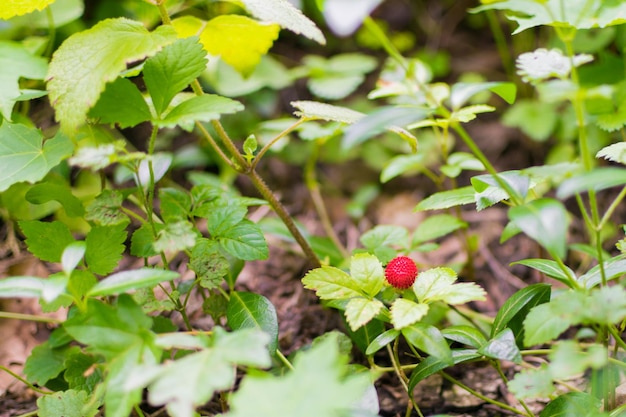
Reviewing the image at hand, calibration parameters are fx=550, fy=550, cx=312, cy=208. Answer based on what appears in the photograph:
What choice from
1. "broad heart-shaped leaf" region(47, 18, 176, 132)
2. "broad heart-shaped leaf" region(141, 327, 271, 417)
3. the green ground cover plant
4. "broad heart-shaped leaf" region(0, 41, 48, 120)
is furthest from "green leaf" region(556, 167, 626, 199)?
"broad heart-shaped leaf" region(0, 41, 48, 120)

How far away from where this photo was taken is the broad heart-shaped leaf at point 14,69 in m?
1.09

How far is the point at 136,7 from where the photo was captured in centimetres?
171

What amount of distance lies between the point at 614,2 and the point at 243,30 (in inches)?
31.4

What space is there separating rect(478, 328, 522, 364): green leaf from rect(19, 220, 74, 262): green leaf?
2.50 feet

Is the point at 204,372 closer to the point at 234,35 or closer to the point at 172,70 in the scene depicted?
the point at 172,70

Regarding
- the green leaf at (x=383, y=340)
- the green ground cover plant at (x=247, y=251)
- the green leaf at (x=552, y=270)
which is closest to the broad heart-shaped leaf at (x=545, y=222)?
the green ground cover plant at (x=247, y=251)

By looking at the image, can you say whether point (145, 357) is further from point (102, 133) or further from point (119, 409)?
point (102, 133)

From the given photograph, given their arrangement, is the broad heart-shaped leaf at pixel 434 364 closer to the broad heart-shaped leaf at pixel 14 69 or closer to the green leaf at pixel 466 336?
the green leaf at pixel 466 336

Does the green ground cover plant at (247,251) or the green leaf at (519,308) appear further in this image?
the green leaf at (519,308)

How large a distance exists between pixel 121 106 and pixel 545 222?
2.38 ft

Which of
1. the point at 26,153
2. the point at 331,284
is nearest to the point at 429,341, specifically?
the point at 331,284

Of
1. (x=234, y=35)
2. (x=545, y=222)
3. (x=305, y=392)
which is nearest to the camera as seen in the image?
(x=305, y=392)

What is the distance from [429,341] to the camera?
885 mm

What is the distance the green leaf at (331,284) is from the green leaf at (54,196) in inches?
20.2
